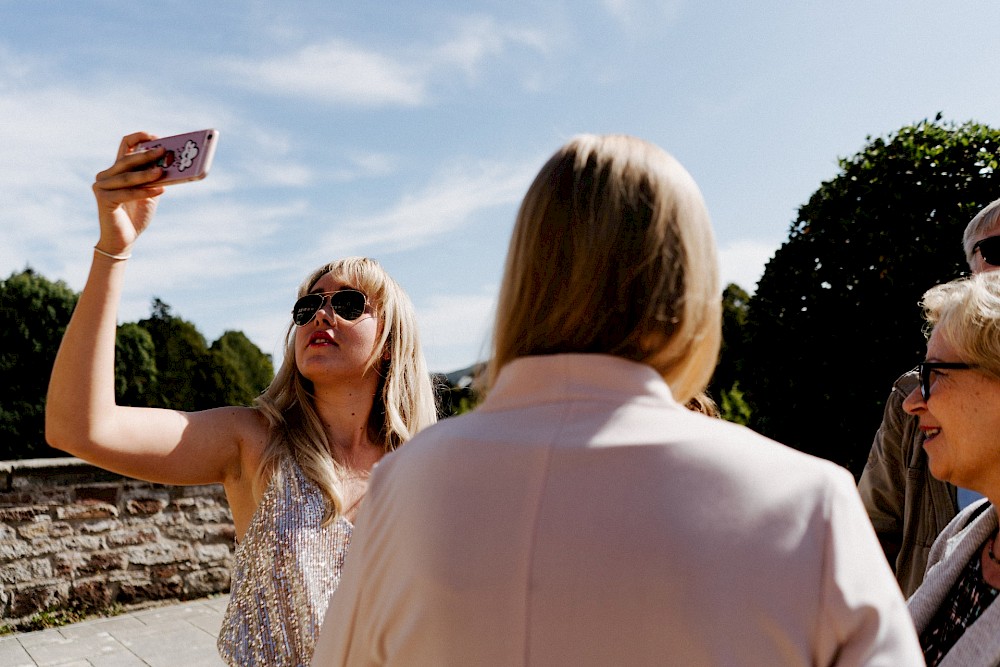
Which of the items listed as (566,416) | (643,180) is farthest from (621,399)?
(643,180)

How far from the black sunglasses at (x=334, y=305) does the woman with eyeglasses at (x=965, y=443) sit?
1.55 metres

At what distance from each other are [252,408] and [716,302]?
161cm

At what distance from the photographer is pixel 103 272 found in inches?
64.7

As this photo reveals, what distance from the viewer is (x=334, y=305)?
242 cm

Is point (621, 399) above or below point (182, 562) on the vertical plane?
above

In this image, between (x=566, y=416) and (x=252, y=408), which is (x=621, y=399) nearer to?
(x=566, y=416)

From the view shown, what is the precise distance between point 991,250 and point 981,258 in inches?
1.5

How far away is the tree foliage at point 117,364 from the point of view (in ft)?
47.2

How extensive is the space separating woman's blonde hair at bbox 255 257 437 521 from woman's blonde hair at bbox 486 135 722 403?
1.32m

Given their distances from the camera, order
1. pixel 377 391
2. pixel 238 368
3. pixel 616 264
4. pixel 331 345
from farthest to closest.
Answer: pixel 238 368
pixel 377 391
pixel 331 345
pixel 616 264

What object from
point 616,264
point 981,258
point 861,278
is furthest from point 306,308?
point 861,278

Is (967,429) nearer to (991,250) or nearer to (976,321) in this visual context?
(976,321)

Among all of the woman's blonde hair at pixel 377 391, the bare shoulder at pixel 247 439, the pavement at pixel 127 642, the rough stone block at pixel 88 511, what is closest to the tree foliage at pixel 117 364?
the rough stone block at pixel 88 511

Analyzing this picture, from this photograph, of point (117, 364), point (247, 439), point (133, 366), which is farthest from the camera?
point (133, 366)
